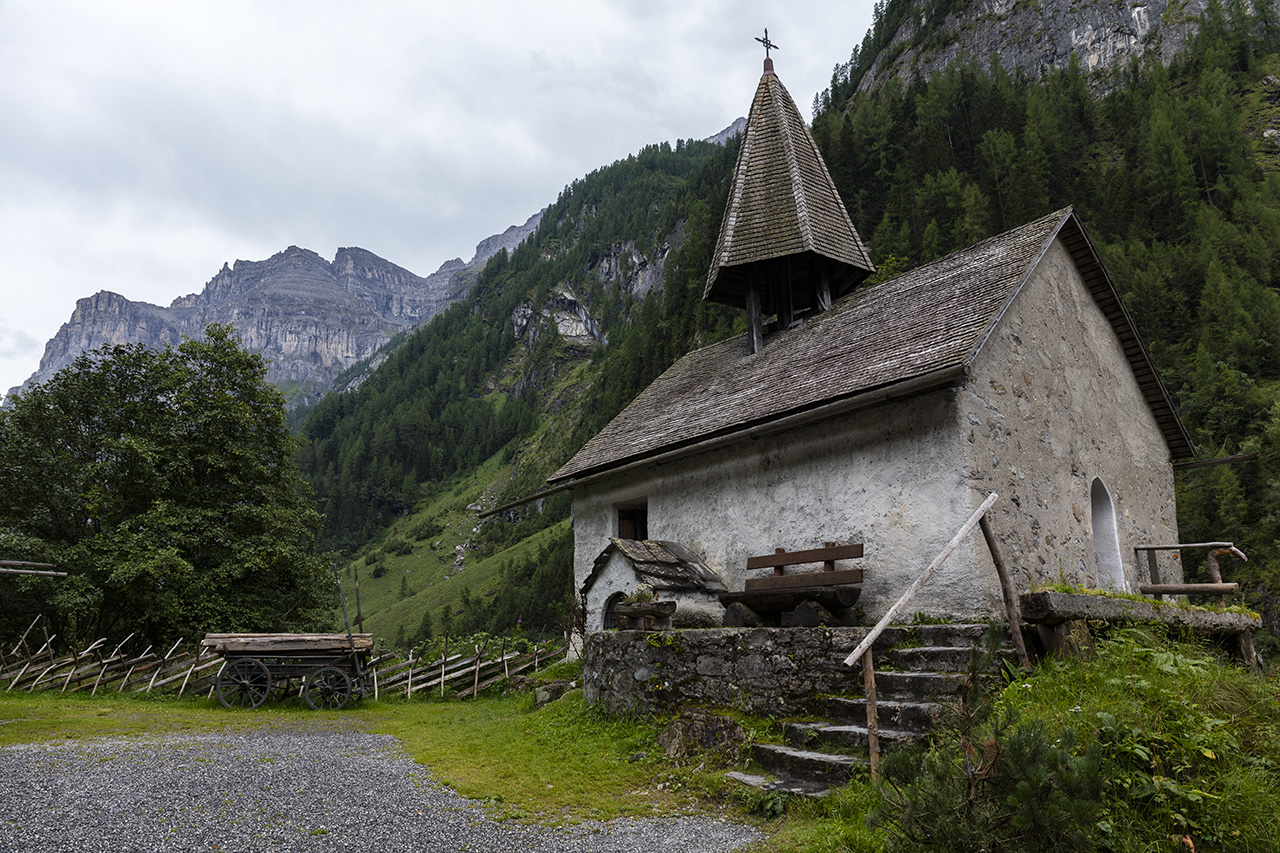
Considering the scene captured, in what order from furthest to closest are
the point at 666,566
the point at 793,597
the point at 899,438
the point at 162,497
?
the point at 162,497 < the point at 666,566 < the point at 899,438 < the point at 793,597

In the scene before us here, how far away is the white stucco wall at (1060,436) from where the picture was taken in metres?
9.39

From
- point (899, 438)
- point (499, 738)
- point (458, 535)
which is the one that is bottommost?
point (499, 738)

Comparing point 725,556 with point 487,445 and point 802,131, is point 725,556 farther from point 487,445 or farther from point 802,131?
point 487,445

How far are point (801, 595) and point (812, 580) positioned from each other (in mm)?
231

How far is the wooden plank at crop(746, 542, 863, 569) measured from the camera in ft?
30.1

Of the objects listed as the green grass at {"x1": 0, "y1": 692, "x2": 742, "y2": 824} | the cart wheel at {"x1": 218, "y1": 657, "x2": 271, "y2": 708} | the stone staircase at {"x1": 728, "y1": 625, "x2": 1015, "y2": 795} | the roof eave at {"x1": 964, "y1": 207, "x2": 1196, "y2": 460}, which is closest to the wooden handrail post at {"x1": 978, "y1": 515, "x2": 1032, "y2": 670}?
the stone staircase at {"x1": 728, "y1": 625, "x2": 1015, "y2": 795}

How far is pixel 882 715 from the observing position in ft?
21.5

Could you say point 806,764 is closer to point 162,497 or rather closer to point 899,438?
point 899,438

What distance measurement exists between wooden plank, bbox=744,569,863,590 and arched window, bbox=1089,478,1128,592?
15.7 ft

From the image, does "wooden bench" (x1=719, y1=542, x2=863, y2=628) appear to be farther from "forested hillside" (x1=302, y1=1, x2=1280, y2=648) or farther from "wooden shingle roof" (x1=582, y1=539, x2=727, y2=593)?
"forested hillside" (x1=302, y1=1, x2=1280, y2=648)

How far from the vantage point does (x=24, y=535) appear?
19953 millimetres

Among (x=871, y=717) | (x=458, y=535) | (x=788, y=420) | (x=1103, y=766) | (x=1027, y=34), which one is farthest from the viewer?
(x=458, y=535)

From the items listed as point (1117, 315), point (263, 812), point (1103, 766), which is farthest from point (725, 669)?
point (1117, 315)

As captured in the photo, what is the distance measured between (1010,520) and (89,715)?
14.8 metres
